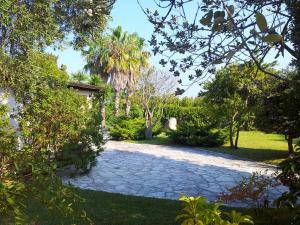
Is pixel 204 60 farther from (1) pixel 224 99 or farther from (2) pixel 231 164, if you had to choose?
(1) pixel 224 99

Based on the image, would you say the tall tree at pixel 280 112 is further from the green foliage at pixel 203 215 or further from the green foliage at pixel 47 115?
the green foliage at pixel 203 215

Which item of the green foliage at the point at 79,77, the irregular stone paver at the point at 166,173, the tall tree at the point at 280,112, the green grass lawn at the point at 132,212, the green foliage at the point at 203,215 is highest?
the green foliage at the point at 79,77

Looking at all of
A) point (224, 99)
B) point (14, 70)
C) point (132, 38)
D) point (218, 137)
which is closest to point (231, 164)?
point (224, 99)

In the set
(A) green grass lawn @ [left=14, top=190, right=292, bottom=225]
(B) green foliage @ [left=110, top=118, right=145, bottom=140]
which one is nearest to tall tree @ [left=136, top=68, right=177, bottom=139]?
(B) green foliage @ [left=110, top=118, right=145, bottom=140]

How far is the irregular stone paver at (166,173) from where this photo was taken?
959 cm

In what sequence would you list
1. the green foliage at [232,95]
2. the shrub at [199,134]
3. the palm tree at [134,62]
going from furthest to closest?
the palm tree at [134,62], the shrub at [199,134], the green foliage at [232,95]

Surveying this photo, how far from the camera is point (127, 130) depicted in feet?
72.5

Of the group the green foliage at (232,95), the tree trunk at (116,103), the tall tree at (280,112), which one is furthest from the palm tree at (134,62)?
the tall tree at (280,112)

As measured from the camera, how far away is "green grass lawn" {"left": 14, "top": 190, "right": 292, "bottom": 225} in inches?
250

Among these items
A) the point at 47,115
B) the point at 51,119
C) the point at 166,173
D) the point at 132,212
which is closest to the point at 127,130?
the point at 166,173

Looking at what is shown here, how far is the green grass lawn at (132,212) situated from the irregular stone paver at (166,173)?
25.5 inches

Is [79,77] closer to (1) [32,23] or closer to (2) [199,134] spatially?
(2) [199,134]

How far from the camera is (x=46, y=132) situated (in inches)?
397

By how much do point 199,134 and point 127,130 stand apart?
4.70 meters
